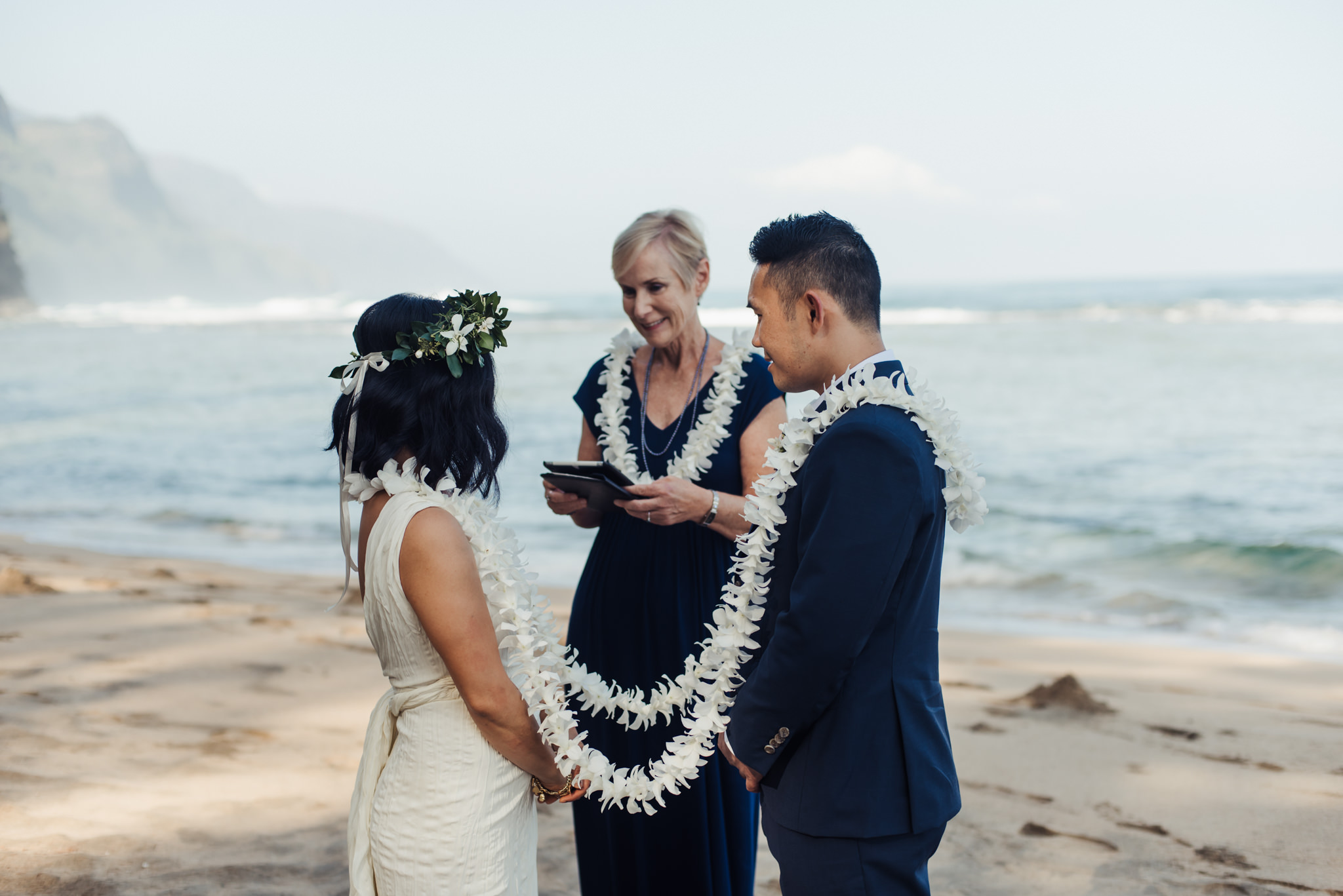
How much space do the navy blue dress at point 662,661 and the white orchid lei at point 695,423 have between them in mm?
30

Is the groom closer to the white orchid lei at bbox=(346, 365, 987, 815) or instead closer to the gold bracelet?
the white orchid lei at bbox=(346, 365, 987, 815)

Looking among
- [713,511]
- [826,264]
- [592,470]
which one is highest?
[826,264]

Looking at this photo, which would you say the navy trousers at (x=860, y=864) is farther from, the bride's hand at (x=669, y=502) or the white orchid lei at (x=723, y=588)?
the bride's hand at (x=669, y=502)

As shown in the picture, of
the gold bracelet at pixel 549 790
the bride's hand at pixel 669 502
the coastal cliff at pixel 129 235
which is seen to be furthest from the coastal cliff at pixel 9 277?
the gold bracelet at pixel 549 790

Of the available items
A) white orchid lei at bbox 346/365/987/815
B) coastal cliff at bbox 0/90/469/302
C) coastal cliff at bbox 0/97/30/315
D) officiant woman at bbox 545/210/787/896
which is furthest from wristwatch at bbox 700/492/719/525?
coastal cliff at bbox 0/97/30/315

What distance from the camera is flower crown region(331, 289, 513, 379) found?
6.18 feet

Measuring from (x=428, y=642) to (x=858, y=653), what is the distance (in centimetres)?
81

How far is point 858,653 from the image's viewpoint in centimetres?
165

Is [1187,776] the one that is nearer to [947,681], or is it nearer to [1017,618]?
[947,681]

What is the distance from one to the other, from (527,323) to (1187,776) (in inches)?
1314

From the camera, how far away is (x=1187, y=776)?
13.5 feet

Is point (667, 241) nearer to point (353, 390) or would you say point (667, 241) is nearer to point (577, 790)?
point (353, 390)

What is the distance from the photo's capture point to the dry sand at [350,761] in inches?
131

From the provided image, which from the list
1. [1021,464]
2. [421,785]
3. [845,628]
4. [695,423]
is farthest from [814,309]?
[1021,464]
